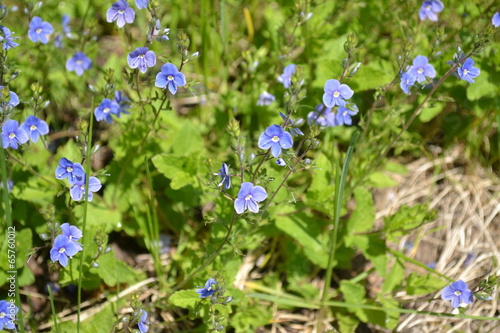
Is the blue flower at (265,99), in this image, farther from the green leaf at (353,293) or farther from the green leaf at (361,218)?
the green leaf at (353,293)

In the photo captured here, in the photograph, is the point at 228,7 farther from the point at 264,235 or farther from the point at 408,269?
the point at 408,269

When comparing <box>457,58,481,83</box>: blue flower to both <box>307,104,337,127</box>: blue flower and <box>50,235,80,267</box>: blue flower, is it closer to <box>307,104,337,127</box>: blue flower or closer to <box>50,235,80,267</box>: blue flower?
<box>307,104,337,127</box>: blue flower

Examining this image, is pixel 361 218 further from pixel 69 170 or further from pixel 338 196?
pixel 69 170

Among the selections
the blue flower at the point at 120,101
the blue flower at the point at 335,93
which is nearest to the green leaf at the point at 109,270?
the blue flower at the point at 120,101

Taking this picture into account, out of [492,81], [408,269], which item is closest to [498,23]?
[492,81]

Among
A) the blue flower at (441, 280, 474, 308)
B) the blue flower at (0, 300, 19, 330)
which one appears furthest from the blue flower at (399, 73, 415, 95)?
the blue flower at (0, 300, 19, 330)

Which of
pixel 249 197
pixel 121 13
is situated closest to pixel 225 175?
pixel 249 197
